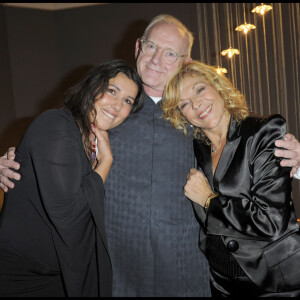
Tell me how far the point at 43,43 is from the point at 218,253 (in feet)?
20.8

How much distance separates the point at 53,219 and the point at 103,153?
1.57 ft

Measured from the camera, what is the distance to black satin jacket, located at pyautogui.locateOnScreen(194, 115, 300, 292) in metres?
1.50

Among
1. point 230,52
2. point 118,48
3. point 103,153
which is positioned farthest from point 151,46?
point 118,48

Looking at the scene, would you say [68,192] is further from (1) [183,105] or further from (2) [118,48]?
(2) [118,48]

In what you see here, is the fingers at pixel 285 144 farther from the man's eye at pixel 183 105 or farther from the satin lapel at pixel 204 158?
the man's eye at pixel 183 105

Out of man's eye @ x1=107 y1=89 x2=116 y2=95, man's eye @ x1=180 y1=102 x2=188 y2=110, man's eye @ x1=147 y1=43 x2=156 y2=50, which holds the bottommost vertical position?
man's eye @ x1=180 y1=102 x2=188 y2=110

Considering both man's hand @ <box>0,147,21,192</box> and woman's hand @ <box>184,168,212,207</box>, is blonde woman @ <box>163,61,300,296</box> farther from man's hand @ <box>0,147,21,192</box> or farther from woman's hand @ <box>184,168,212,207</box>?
man's hand @ <box>0,147,21,192</box>

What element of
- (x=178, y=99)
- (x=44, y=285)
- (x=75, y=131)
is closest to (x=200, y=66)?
(x=178, y=99)

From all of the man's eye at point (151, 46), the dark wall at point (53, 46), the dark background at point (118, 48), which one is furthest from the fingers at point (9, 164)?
the dark wall at point (53, 46)

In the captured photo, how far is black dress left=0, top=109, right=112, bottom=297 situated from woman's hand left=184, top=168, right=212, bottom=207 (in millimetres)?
478

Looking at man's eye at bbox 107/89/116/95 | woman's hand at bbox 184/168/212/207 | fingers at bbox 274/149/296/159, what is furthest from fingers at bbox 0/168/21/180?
fingers at bbox 274/149/296/159

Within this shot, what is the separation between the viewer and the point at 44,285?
1.59 meters

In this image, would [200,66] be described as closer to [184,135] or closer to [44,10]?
[184,135]

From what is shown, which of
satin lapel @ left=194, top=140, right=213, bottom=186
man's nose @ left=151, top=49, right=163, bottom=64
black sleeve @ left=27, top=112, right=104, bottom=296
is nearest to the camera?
black sleeve @ left=27, top=112, right=104, bottom=296
